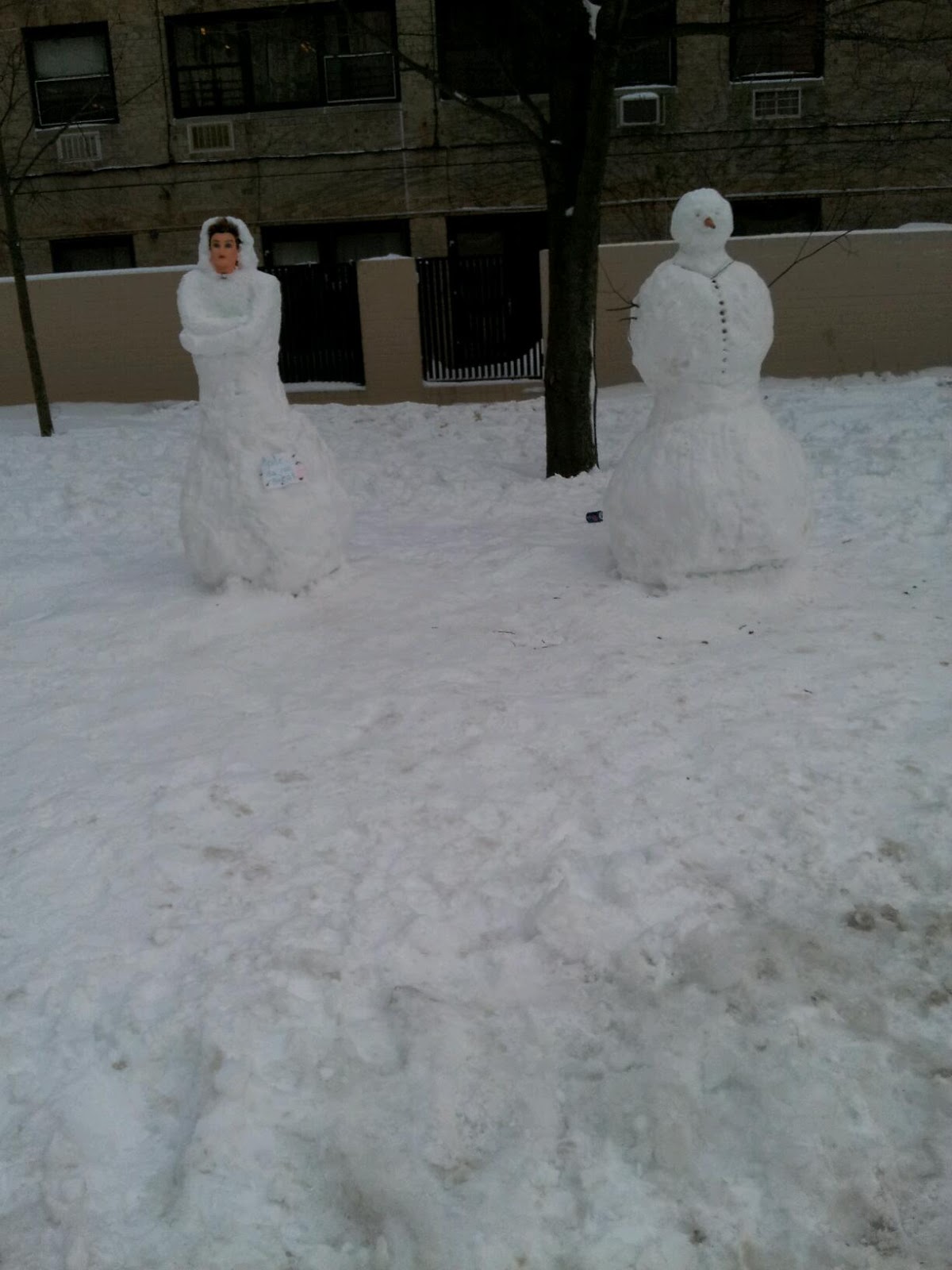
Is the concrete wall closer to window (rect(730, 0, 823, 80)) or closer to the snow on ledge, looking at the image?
the snow on ledge

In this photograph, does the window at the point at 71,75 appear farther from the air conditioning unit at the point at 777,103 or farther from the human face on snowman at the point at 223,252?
Result: the human face on snowman at the point at 223,252

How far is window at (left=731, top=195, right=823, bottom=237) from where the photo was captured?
54.7 ft

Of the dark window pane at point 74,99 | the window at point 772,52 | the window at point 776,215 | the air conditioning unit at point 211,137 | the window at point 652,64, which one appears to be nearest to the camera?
the window at point 772,52

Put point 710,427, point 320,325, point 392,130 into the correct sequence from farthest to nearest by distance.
Result: point 392,130 < point 320,325 < point 710,427

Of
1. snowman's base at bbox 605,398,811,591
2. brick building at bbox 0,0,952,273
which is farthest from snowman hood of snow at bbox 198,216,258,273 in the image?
brick building at bbox 0,0,952,273

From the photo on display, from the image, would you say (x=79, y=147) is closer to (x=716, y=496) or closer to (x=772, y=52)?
(x=772, y=52)

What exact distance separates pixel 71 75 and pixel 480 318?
8.69 meters

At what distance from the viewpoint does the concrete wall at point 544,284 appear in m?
12.7

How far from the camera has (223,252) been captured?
18.2ft

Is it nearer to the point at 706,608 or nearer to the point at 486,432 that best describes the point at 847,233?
the point at 486,432

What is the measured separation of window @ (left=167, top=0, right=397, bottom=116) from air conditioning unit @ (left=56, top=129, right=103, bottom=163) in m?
1.39

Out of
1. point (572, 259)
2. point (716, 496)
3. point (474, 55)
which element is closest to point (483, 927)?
point (716, 496)

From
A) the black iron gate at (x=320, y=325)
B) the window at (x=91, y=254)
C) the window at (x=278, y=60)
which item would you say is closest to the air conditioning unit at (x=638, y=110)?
the window at (x=278, y=60)

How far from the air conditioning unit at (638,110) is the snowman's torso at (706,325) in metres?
12.5
